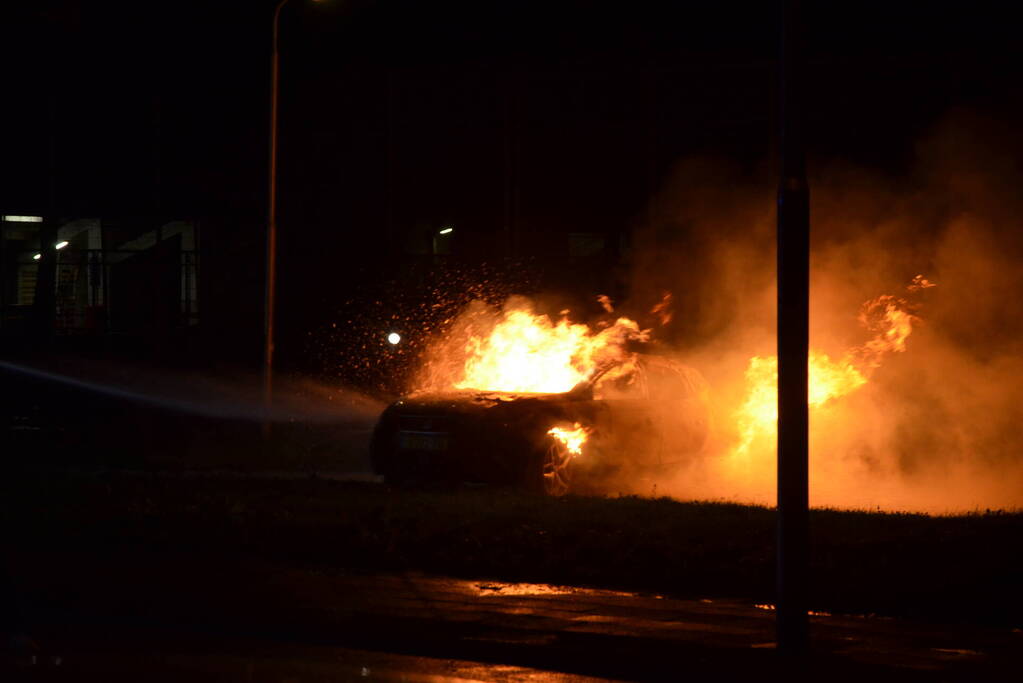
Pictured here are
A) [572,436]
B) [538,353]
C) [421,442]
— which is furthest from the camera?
[538,353]

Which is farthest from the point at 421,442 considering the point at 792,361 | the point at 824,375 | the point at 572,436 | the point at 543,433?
the point at 792,361

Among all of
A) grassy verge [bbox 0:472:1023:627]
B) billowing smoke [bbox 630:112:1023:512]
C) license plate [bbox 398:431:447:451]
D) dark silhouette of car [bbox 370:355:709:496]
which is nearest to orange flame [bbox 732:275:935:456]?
billowing smoke [bbox 630:112:1023:512]

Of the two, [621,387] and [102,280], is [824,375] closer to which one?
[621,387]

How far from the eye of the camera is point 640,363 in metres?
15.7

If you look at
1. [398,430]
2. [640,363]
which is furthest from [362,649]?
[640,363]

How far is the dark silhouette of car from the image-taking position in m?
14.2

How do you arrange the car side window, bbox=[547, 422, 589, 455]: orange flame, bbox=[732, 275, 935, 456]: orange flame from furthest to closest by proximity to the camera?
bbox=[732, 275, 935, 456]: orange flame, the car side window, bbox=[547, 422, 589, 455]: orange flame

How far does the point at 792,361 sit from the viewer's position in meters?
7.83

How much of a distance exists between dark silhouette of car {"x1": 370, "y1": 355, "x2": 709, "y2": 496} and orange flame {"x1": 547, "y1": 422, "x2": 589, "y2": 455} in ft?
0.13

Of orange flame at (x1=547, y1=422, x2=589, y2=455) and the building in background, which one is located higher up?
the building in background

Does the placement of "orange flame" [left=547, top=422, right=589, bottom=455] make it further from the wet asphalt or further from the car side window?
the wet asphalt

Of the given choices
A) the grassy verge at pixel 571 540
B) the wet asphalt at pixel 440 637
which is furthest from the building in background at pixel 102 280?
the wet asphalt at pixel 440 637

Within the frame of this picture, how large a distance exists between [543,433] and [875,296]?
37.1ft

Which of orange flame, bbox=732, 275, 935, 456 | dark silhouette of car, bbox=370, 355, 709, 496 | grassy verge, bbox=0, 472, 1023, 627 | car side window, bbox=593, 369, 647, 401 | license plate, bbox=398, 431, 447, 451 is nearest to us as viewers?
grassy verge, bbox=0, 472, 1023, 627
